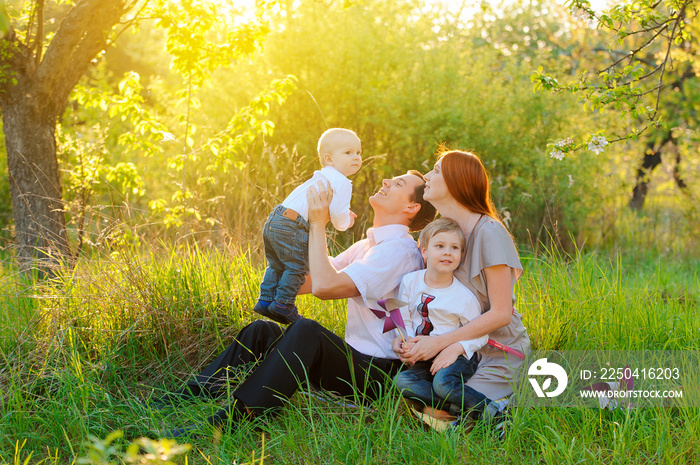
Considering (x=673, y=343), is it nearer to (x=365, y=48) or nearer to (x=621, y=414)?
(x=621, y=414)

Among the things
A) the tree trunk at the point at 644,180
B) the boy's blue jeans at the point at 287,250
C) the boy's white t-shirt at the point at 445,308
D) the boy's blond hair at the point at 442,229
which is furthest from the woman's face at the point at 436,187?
the tree trunk at the point at 644,180

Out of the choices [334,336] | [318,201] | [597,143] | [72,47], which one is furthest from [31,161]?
[597,143]

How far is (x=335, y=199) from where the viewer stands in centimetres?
315

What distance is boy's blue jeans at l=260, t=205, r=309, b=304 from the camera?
10.4 feet

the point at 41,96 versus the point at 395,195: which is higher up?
the point at 41,96

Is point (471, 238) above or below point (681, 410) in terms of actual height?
above

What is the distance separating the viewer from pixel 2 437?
115 inches

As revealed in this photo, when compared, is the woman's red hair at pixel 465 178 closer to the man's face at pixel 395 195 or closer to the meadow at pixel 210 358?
the man's face at pixel 395 195

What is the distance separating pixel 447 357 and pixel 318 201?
94 centimetres

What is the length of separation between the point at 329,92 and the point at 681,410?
710cm

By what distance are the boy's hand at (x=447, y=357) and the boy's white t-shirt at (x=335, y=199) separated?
802mm

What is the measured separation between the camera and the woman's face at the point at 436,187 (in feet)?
9.75

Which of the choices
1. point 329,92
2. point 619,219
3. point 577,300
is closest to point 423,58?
Answer: point 329,92

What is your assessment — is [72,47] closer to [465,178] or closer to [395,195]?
[395,195]
